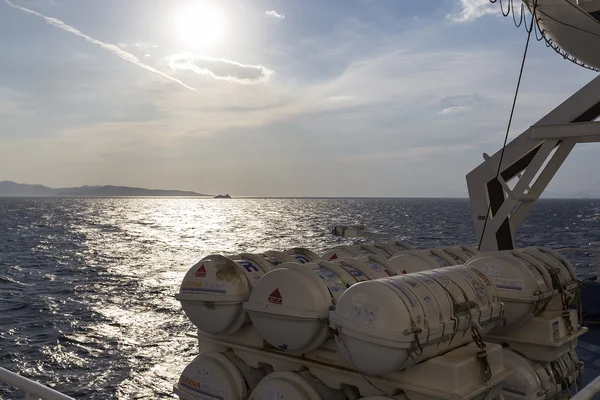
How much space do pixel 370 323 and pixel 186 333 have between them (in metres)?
16.6

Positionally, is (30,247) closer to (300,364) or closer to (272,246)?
(272,246)

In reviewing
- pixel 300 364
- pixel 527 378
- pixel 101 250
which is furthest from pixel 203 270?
pixel 101 250

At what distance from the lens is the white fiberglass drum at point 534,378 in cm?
634

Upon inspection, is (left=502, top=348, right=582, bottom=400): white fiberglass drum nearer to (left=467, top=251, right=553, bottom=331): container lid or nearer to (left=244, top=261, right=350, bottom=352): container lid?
(left=467, top=251, right=553, bottom=331): container lid

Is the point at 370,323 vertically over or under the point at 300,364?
over

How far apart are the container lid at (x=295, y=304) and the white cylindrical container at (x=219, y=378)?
76cm

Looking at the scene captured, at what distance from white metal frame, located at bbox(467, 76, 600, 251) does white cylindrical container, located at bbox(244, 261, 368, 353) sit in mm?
5428

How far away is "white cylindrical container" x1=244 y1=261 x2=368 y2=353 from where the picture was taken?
5.43 meters

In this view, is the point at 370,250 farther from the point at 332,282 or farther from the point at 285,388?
the point at 285,388

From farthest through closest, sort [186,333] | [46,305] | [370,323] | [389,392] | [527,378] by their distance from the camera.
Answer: [46,305]
[186,333]
[527,378]
[389,392]
[370,323]

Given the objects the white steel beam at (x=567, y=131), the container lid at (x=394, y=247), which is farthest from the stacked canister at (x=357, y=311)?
the white steel beam at (x=567, y=131)

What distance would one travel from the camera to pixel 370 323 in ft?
15.4

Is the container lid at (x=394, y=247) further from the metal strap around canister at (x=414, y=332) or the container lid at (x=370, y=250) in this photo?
the metal strap around canister at (x=414, y=332)

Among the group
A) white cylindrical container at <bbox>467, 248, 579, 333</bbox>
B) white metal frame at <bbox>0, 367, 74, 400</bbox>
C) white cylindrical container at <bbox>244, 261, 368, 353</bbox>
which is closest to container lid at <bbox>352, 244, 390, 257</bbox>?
white cylindrical container at <bbox>467, 248, 579, 333</bbox>
